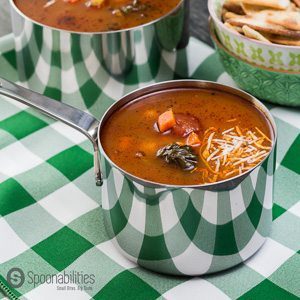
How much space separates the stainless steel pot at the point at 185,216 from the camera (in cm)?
150

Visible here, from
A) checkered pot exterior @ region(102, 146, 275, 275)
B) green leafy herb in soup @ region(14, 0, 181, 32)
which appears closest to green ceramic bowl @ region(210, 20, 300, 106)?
green leafy herb in soup @ region(14, 0, 181, 32)

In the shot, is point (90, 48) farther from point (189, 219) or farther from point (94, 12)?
point (189, 219)

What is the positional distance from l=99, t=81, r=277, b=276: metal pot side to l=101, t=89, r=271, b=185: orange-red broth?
58mm

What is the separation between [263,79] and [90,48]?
19.8 inches

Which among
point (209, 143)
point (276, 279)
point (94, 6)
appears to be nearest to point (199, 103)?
point (209, 143)

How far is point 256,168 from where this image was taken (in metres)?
1.52

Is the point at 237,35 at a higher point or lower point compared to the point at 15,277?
higher

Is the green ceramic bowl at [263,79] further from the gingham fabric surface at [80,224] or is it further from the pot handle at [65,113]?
the pot handle at [65,113]

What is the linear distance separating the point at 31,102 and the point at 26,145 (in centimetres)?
33

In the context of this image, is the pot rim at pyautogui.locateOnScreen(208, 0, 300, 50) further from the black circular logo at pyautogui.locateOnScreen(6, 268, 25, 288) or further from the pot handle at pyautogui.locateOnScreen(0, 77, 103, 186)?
the black circular logo at pyautogui.locateOnScreen(6, 268, 25, 288)

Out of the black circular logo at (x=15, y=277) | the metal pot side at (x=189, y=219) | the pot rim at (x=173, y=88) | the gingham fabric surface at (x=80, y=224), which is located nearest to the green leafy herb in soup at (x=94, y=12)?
the gingham fabric surface at (x=80, y=224)

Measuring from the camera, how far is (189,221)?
5.01ft

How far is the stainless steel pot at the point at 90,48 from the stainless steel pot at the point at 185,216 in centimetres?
43

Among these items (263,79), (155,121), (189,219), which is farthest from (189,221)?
(263,79)
